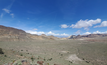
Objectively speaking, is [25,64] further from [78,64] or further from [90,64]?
[90,64]

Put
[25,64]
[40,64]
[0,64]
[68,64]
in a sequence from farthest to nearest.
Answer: [68,64]
[40,64]
[25,64]
[0,64]

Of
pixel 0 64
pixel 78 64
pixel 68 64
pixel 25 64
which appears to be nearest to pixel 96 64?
pixel 78 64

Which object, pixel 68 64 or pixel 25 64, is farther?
Answer: pixel 68 64

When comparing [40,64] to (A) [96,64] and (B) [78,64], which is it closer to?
(B) [78,64]

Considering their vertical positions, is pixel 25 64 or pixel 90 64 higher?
pixel 25 64

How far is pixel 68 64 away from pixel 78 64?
248 centimetres

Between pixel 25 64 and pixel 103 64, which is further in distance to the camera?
pixel 103 64

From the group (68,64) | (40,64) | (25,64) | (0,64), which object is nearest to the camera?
(0,64)

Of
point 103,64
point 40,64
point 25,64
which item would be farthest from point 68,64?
point 25,64

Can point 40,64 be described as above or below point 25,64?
below

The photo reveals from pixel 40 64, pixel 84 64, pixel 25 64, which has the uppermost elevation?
pixel 25 64

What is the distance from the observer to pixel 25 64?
8062 mm

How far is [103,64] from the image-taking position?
1356 cm

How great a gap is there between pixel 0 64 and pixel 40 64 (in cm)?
527
